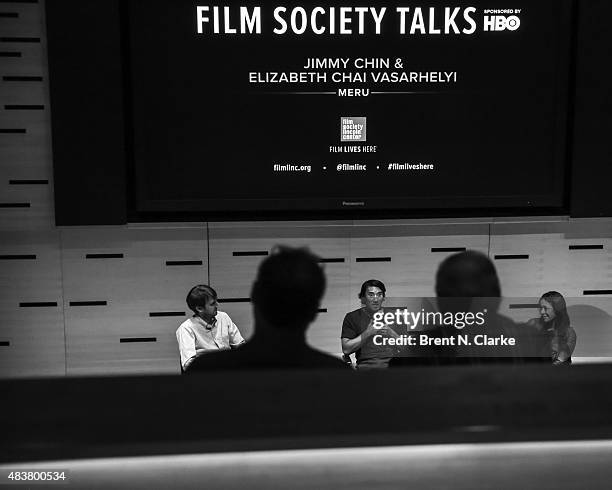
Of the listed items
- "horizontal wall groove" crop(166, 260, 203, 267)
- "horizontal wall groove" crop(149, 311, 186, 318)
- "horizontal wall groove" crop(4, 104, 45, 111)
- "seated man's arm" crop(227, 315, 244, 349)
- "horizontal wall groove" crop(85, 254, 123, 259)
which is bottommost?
"seated man's arm" crop(227, 315, 244, 349)

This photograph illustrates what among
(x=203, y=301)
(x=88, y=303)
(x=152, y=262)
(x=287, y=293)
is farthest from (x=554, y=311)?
(x=88, y=303)

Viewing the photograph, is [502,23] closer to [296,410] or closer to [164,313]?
[164,313]

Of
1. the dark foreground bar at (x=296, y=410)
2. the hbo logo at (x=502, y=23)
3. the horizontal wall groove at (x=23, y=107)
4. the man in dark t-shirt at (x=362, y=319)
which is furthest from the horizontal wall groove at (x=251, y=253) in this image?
the dark foreground bar at (x=296, y=410)

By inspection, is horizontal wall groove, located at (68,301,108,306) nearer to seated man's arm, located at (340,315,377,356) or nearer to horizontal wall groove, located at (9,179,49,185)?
horizontal wall groove, located at (9,179,49,185)

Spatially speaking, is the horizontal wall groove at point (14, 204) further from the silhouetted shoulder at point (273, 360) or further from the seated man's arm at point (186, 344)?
the silhouetted shoulder at point (273, 360)

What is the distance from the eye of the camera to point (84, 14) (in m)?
4.32

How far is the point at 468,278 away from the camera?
2541mm

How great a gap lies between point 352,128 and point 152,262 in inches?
68.5

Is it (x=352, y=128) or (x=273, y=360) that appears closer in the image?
(x=273, y=360)

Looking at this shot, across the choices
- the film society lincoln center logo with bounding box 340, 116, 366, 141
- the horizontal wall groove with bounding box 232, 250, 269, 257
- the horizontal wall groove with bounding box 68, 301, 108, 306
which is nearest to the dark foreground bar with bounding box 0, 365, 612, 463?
the film society lincoln center logo with bounding box 340, 116, 366, 141

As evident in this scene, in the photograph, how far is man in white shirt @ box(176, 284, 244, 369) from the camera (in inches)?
166

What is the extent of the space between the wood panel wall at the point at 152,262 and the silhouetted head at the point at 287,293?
2610mm

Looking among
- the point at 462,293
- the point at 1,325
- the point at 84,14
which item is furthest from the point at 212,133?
the point at 462,293

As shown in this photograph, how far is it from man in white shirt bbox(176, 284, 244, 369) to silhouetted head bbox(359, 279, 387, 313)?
96cm
